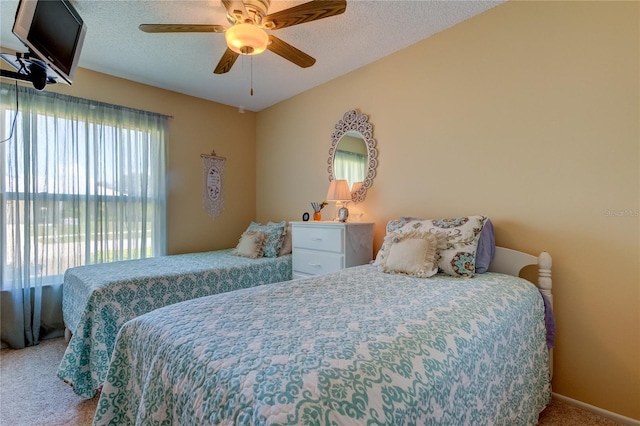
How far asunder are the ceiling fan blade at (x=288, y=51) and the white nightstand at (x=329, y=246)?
1.27 m

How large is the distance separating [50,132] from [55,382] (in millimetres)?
2136

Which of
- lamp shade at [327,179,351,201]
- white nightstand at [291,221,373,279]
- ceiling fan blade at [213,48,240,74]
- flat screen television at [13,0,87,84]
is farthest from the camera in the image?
lamp shade at [327,179,351,201]

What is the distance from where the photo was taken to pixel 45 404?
182cm

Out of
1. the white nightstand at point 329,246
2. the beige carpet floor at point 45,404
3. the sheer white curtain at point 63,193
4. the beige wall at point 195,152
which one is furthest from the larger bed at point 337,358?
the beige wall at point 195,152

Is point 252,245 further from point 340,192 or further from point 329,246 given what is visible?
point 340,192

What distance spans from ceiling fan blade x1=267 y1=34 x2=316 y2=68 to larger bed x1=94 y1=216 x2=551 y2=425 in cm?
151

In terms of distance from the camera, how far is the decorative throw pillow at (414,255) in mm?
1849

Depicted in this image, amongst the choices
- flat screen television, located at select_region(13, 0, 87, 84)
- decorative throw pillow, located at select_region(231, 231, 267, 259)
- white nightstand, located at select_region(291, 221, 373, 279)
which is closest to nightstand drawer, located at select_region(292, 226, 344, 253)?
white nightstand, located at select_region(291, 221, 373, 279)

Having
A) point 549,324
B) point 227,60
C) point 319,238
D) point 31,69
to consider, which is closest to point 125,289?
point 31,69

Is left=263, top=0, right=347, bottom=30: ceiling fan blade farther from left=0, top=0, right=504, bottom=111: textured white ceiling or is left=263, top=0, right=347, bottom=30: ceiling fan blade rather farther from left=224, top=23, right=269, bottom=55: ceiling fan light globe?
left=0, top=0, right=504, bottom=111: textured white ceiling

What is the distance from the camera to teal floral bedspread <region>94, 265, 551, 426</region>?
29.4 inches

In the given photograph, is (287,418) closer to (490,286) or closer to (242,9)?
(490,286)

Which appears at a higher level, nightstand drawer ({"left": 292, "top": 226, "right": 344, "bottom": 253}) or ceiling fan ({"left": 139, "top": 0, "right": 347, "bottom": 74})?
ceiling fan ({"left": 139, "top": 0, "right": 347, "bottom": 74})

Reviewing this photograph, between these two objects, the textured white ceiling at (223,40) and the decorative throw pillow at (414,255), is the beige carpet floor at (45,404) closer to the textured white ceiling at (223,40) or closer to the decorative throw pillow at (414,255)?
the decorative throw pillow at (414,255)
